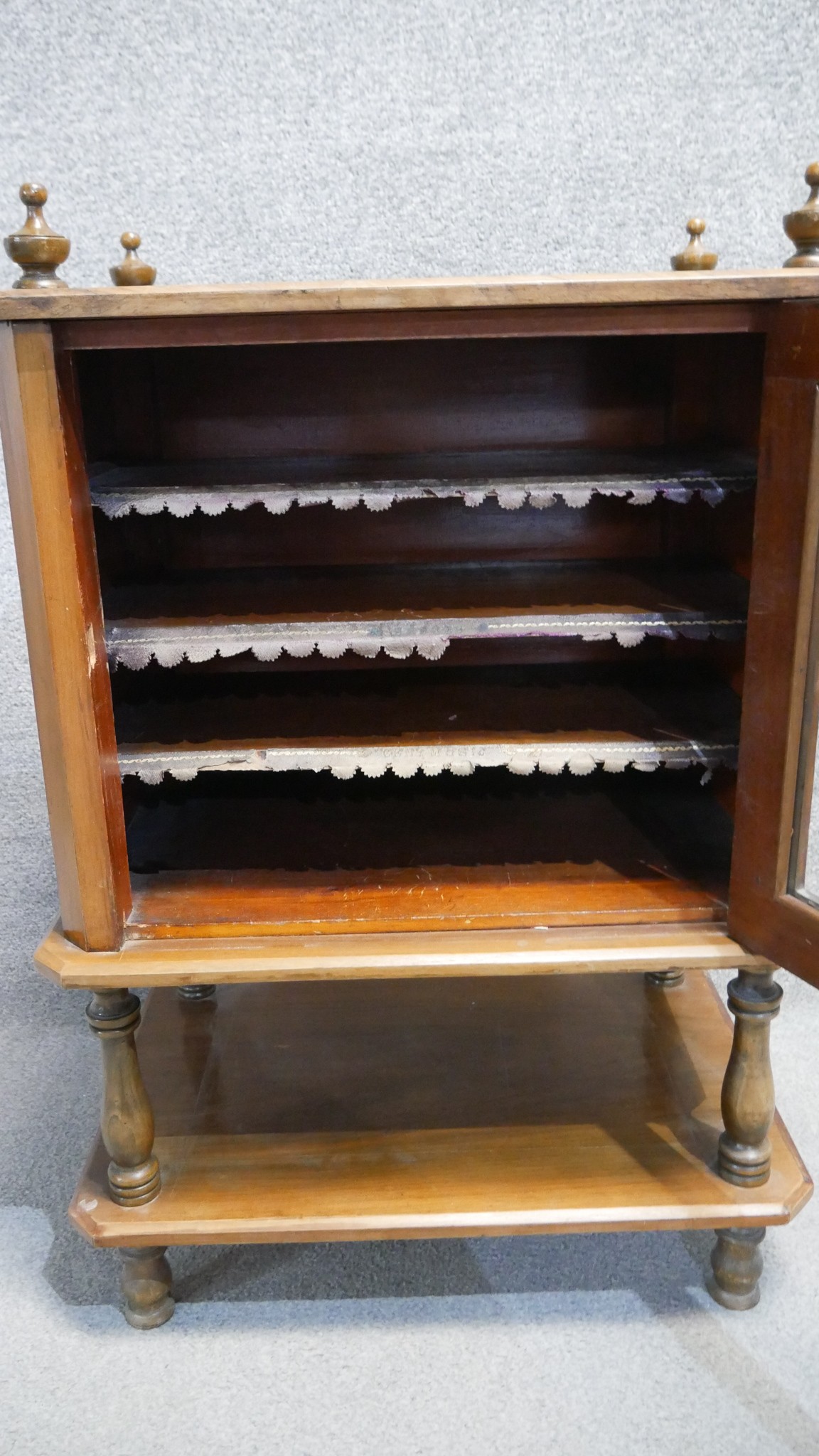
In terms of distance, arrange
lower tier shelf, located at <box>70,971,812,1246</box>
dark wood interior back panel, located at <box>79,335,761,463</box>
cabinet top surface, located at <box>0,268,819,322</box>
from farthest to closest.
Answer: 1. dark wood interior back panel, located at <box>79,335,761,463</box>
2. lower tier shelf, located at <box>70,971,812,1246</box>
3. cabinet top surface, located at <box>0,268,819,322</box>

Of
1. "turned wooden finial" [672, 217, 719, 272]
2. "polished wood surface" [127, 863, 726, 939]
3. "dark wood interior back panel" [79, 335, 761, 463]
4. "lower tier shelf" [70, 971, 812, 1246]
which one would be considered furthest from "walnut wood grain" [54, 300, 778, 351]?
"lower tier shelf" [70, 971, 812, 1246]

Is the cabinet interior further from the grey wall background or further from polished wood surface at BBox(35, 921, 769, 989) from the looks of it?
the grey wall background

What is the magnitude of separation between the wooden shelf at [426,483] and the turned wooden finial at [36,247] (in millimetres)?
180

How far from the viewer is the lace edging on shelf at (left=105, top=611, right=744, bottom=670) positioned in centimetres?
101

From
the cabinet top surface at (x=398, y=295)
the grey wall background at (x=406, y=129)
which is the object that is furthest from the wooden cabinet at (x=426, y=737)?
the grey wall background at (x=406, y=129)

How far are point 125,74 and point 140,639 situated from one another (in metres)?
0.76

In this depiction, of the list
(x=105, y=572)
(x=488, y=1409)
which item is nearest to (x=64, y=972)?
(x=105, y=572)

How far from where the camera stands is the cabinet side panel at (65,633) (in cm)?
90

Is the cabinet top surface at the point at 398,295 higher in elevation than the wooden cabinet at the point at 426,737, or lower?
higher

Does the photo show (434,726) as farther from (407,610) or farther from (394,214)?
(394,214)

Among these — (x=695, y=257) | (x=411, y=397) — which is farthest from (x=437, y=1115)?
(x=695, y=257)

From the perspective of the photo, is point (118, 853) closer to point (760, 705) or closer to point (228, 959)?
point (228, 959)

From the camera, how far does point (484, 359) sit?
127cm

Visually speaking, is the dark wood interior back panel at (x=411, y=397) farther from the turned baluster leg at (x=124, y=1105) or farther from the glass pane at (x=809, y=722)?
the turned baluster leg at (x=124, y=1105)
